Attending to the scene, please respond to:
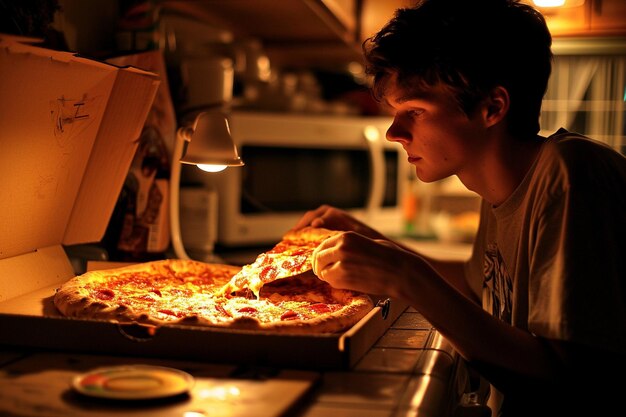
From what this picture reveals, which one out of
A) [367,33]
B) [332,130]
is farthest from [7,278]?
[367,33]

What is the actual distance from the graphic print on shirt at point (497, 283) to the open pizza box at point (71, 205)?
0.19 meters

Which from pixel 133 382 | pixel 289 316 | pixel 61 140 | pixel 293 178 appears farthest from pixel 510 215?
pixel 293 178

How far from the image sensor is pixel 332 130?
2.83m

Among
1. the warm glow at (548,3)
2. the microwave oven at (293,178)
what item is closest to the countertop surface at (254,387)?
the microwave oven at (293,178)

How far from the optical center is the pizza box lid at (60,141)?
1.22 meters

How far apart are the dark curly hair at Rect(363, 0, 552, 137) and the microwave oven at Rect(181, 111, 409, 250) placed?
3.13 feet

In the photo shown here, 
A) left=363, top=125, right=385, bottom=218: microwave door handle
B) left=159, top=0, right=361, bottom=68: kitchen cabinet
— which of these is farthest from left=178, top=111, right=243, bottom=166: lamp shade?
left=363, top=125, right=385, bottom=218: microwave door handle

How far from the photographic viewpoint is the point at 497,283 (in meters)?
1.45

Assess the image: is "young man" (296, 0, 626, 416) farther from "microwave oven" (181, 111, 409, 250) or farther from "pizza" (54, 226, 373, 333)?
"microwave oven" (181, 111, 409, 250)

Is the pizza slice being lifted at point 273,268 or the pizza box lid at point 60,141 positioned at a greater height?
the pizza box lid at point 60,141

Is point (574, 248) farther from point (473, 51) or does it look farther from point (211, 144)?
point (211, 144)

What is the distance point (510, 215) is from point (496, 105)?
0.21 m

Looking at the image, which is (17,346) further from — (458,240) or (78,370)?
(458,240)

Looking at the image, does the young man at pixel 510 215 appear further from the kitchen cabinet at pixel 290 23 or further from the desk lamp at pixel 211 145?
the kitchen cabinet at pixel 290 23
